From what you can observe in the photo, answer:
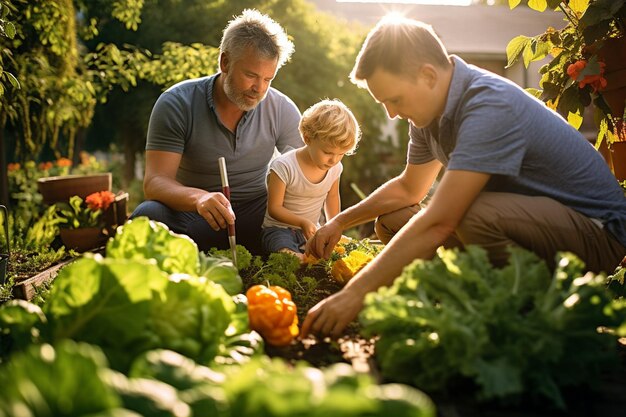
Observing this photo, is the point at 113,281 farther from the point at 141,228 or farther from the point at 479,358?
the point at 479,358

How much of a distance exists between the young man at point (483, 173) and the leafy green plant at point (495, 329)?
0.28 meters

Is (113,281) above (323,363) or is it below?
above

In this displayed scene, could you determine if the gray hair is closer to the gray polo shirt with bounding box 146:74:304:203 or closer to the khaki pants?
the gray polo shirt with bounding box 146:74:304:203

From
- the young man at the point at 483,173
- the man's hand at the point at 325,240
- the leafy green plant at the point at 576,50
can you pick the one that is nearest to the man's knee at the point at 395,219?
the man's hand at the point at 325,240

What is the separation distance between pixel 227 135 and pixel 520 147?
232cm

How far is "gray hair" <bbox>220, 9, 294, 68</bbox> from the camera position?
3912 mm

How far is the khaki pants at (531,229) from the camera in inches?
98.1

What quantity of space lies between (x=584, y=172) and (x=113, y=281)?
1868 millimetres

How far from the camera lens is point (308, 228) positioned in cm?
393

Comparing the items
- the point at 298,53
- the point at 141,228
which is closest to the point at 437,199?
the point at 141,228

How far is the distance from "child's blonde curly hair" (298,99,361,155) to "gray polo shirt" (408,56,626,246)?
1.16m

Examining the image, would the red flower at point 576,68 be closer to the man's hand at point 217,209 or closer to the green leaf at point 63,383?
the man's hand at point 217,209

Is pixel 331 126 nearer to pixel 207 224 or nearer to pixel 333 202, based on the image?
pixel 333 202

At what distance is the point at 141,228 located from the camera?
90.7 inches
